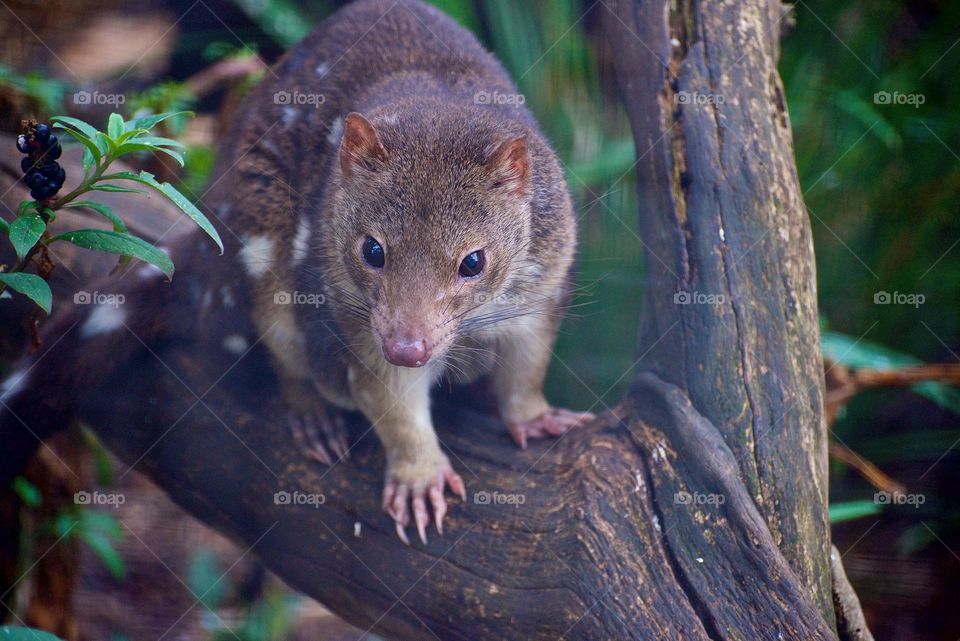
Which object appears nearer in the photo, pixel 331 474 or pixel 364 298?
pixel 364 298

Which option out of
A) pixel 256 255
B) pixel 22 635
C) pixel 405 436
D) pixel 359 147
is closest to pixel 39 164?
pixel 359 147

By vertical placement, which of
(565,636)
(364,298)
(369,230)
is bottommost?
(565,636)

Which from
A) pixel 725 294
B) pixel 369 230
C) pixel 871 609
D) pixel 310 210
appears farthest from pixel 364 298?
pixel 871 609

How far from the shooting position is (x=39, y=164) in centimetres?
175

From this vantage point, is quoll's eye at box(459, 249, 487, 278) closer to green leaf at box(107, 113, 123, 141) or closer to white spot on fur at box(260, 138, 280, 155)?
green leaf at box(107, 113, 123, 141)

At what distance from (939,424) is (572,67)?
92.4 inches

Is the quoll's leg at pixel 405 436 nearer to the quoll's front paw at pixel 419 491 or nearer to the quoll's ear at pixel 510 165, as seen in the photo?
the quoll's front paw at pixel 419 491

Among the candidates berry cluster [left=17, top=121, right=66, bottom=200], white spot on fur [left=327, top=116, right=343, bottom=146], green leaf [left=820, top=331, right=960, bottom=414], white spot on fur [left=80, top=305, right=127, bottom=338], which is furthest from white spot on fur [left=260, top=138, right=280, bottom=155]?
green leaf [left=820, top=331, right=960, bottom=414]

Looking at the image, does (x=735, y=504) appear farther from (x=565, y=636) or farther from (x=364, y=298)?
(x=364, y=298)

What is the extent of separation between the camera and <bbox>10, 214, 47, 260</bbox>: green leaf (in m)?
1.60

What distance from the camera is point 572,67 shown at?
364 centimetres

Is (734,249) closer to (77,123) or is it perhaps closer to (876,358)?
(876,358)

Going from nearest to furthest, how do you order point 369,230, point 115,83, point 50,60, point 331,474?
point 369,230 < point 331,474 < point 50,60 < point 115,83

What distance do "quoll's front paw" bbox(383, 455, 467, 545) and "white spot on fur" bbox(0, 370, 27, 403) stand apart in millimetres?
1147
